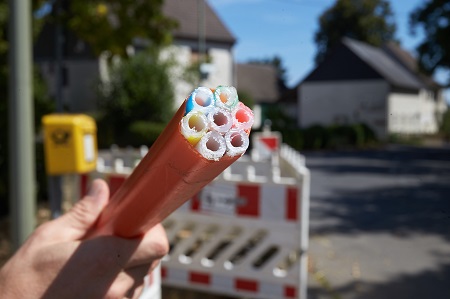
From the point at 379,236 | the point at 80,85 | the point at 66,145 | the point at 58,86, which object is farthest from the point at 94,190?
the point at 80,85

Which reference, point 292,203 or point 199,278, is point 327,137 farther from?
point 292,203

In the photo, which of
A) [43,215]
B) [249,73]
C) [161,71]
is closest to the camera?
[43,215]

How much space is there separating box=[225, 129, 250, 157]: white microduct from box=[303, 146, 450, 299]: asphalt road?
1936mm

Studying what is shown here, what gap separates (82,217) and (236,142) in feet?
2.03

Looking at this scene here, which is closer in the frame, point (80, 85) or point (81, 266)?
point (81, 266)

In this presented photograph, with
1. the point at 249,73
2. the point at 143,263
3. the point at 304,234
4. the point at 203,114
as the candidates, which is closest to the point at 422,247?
the point at 304,234

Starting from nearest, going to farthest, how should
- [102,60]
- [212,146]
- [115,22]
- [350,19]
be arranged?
[212,146] → [350,19] → [115,22] → [102,60]

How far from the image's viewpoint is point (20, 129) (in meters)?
3.32

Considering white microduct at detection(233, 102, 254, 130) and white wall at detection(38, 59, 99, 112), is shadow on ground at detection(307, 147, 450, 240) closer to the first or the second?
white microduct at detection(233, 102, 254, 130)

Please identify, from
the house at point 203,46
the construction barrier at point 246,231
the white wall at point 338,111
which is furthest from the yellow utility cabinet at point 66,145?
the house at point 203,46

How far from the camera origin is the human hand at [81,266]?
896 mm

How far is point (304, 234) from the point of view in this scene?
3.98 meters

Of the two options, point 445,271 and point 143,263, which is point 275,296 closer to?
point 445,271

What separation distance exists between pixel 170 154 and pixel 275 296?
3709 mm
